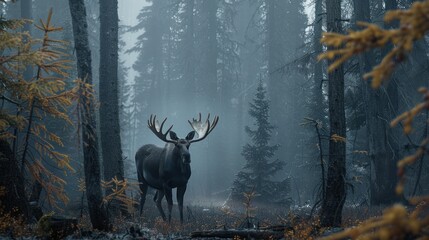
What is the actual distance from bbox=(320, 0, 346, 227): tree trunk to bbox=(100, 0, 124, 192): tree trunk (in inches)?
258

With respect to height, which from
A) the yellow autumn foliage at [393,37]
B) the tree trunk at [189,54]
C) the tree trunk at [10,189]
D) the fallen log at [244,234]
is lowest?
the fallen log at [244,234]

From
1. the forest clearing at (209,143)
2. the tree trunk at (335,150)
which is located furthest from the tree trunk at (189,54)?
the tree trunk at (335,150)

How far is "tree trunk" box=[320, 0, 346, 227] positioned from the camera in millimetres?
8258

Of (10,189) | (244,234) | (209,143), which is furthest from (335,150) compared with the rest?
(209,143)

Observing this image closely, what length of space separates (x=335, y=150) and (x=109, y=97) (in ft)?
23.5

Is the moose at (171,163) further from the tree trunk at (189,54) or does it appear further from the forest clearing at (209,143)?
the tree trunk at (189,54)

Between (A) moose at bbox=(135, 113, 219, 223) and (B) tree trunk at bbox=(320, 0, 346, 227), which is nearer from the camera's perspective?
(B) tree trunk at bbox=(320, 0, 346, 227)

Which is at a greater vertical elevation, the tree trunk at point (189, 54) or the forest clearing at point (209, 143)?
the tree trunk at point (189, 54)

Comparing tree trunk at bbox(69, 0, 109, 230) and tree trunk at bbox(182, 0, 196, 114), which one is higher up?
tree trunk at bbox(182, 0, 196, 114)

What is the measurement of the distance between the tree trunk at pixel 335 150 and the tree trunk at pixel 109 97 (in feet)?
21.5

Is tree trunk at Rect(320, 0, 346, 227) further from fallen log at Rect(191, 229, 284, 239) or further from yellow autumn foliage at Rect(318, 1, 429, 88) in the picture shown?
yellow autumn foliage at Rect(318, 1, 429, 88)

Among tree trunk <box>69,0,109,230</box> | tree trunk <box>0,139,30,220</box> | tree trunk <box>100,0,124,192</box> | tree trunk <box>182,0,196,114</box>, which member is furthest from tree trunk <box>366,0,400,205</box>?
tree trunk <box>182,0,196,114</box>

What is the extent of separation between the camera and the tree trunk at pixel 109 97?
12688 millimetres

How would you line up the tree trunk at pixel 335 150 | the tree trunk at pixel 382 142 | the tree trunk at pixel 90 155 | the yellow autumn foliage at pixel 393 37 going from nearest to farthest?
the yellow autumn foliage at pixel 393 37
the tree trunk at pixel 90 155
the tree trunk at pixel 335 150
the tree trunk at pixel 382 142
